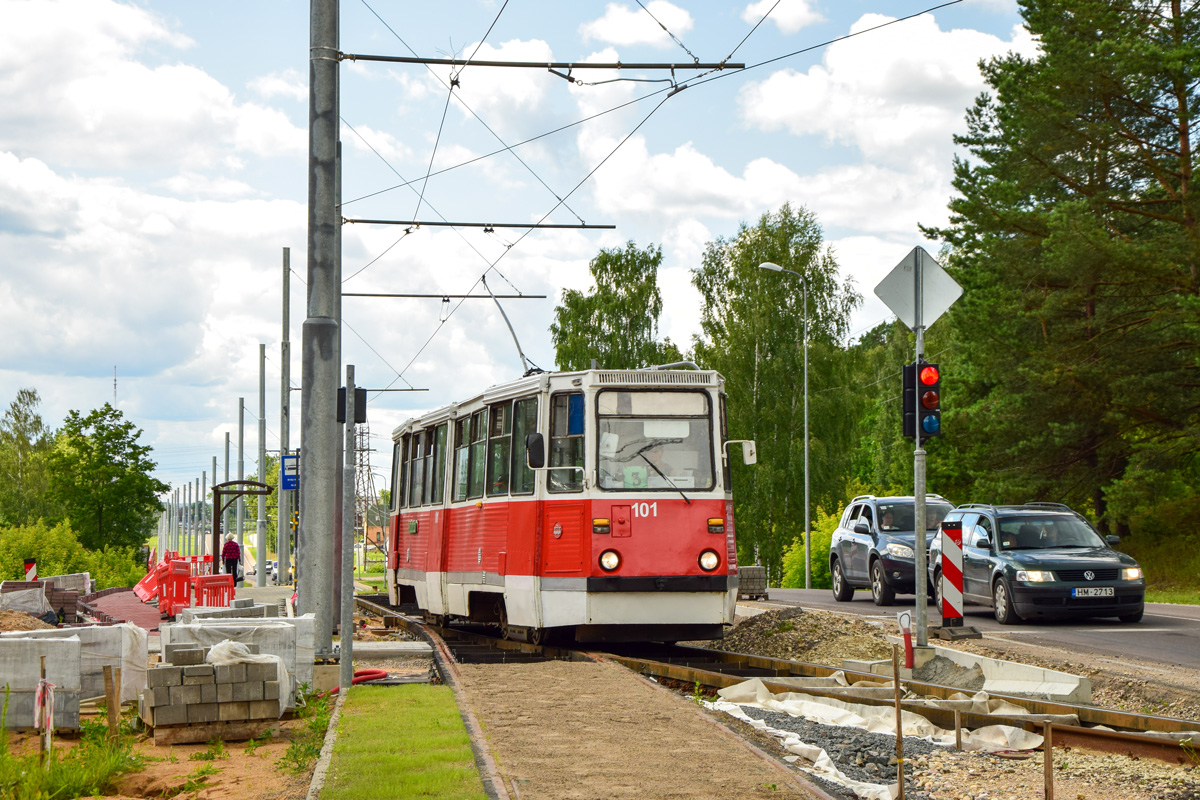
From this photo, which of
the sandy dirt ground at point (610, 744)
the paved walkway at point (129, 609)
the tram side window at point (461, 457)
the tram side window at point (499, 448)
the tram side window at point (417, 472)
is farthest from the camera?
the paved walkway at point (129, 609)

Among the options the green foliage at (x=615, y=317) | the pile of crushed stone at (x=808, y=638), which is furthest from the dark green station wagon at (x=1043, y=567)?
the green foliage at (x=615, y=317)

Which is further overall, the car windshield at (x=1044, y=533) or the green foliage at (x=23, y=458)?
the green foliage at (x=23, y=458)

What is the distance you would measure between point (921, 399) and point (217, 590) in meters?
14.8

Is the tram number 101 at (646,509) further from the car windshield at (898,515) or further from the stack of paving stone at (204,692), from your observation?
the car windshield at (898,515)

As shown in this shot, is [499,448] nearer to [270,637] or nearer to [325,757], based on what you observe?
[270,637]

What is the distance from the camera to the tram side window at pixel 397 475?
22031 mm

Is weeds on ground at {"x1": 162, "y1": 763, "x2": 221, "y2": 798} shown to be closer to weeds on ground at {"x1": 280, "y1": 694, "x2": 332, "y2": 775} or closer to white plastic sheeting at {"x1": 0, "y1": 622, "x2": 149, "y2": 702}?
weeds on ground at {"x1": 280, "y1": 694, "x2": 332, "y2": 775}

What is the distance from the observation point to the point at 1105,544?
760 inches

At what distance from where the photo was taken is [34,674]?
10.4 m

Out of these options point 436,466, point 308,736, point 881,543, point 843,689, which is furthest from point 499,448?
point 881,543

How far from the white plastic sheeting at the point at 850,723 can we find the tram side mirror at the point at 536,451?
394 centimetres

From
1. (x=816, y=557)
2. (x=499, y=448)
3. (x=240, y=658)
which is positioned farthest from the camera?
(x=816, y=557)

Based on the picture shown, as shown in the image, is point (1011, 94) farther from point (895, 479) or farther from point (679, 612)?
point (895, 479)

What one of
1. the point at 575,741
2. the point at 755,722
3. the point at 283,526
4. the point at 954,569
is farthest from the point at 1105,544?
the point at 283,526
